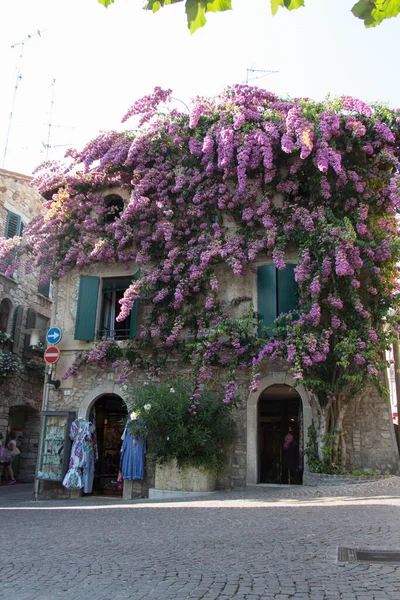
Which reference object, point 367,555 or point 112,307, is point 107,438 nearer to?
point 112,307

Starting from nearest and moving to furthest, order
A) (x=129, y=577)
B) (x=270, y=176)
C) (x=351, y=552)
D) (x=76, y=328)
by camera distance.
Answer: (x=129, y=577), (x=351, y=552), (x=270, y=176), (x=76, y=328)

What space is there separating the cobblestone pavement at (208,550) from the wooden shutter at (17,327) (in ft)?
34.4

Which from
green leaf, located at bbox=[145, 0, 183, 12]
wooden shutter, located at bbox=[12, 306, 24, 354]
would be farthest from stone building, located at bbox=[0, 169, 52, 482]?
green leaf, located at bbox=[145, 0, 183, 12]

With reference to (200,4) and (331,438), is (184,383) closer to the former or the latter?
(331,438)

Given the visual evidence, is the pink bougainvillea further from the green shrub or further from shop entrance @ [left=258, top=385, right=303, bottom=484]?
shop entrance @ [left=258, top=385, right=303, bottom=484]

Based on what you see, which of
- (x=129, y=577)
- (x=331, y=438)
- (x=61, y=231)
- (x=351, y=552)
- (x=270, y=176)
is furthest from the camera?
(x=61, y=231)

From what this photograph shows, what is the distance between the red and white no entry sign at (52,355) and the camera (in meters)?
13.7

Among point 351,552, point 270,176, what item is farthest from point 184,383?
point 351,552

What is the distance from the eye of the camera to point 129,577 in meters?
4.71

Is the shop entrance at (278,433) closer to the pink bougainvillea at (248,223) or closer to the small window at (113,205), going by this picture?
the pink bougainvillea at (248,223)

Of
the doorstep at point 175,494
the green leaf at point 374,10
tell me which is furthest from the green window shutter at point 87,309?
the green leaf at point 374,10

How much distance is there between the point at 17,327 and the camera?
18.9 m

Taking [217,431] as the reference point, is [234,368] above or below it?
above

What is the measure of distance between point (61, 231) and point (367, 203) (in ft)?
25.8
